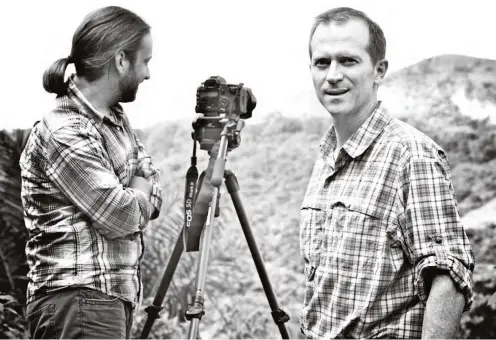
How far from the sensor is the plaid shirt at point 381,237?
1139mm

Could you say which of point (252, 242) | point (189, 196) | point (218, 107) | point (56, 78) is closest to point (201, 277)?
point (189, 196)

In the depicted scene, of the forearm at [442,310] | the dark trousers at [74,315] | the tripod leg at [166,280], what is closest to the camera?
the forearm at [442,310]

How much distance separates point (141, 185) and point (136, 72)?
27cm

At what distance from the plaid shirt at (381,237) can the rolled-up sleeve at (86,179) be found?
431 mm

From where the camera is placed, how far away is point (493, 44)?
9.41 ft

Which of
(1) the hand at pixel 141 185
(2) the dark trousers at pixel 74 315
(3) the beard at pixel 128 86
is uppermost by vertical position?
(3) the beard at pixel 128 86

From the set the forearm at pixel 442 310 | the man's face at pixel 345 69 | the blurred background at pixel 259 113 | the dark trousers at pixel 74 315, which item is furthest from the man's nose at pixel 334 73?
the blurred background at pixel 259 113

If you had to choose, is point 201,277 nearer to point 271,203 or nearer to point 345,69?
point 345,69

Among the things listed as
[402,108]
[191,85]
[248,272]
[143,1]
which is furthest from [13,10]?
[402,108]

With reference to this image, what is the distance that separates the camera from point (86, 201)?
1470 millimetres

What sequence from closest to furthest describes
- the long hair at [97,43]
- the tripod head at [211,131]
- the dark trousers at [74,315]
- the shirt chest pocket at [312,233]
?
the shirt chest pocket at [312,233]
the dark trousers at [74,315]
the long hair at [97,43]
the tripod head at [211,131]

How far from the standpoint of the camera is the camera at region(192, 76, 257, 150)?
1959 mm

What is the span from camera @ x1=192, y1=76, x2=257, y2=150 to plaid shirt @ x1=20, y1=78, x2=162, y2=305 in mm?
471

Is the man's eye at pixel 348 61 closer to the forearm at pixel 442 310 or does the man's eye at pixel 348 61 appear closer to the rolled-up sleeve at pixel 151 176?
the forearm at pixel 442 310
